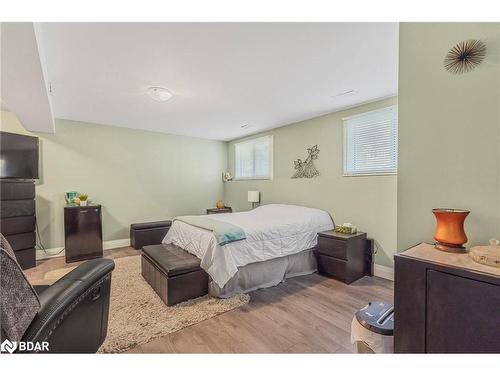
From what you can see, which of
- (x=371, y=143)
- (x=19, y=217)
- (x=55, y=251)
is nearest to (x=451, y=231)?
(x=371, y=143)

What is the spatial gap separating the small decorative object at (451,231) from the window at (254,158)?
3.70 meters

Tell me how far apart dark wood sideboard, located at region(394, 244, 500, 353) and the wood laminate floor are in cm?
89

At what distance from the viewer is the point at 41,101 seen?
2629 millimetres

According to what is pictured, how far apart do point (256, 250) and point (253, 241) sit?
4.4 inches

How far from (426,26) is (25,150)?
4.85 meters

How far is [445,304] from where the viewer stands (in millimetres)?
972

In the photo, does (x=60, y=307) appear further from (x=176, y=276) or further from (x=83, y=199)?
(x=83, y=199)

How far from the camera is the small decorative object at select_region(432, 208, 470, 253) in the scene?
1150 mm

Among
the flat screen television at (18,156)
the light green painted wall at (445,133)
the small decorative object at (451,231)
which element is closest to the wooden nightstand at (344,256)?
the light green painted wall at (445,133)

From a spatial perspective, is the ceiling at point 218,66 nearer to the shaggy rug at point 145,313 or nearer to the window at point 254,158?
the window at point 254,158

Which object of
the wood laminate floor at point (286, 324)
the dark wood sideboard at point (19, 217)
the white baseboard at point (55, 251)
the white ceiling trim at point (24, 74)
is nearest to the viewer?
the white ceiling trim at point (24, 74)

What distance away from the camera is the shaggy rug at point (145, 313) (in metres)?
1.87

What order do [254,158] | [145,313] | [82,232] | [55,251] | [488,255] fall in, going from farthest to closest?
[254,158]
[55,251]
[82,232]
[145,313]
[488,255]
